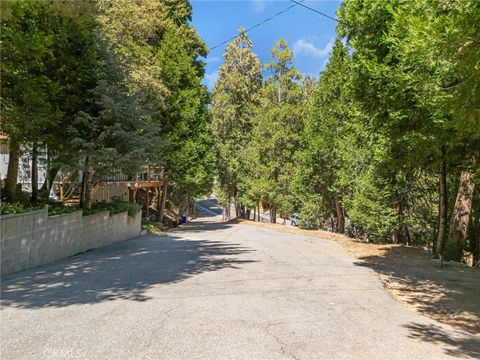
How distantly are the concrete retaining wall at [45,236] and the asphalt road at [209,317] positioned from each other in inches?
17.4

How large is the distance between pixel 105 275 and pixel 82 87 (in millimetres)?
8258

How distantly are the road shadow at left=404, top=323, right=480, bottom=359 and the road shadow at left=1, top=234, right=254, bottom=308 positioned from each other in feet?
13.2

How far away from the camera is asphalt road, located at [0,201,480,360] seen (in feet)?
15.4

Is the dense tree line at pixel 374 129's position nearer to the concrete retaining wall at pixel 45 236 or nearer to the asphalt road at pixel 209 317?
the asphalt road at pixel 209 317

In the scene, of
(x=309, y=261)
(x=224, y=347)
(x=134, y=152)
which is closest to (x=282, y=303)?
(x=224, y=347)

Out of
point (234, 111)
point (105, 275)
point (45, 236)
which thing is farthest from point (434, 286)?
point (234, 111)

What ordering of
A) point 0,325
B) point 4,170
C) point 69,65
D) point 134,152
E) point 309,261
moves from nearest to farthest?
point 0,325, point 309,261, point 69,65, point 134,152, point 4,170

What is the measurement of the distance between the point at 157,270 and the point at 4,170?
15836 mm

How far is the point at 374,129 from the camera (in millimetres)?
12352

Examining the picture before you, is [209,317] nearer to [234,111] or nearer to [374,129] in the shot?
[374,129]

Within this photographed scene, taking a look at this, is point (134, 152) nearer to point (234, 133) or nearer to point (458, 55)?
point (458, 55)

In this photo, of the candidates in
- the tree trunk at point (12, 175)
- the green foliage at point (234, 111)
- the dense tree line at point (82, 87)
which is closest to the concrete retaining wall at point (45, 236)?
the dense tree line at point (82, 87)

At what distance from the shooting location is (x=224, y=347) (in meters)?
4.70

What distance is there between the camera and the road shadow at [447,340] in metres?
5.09
